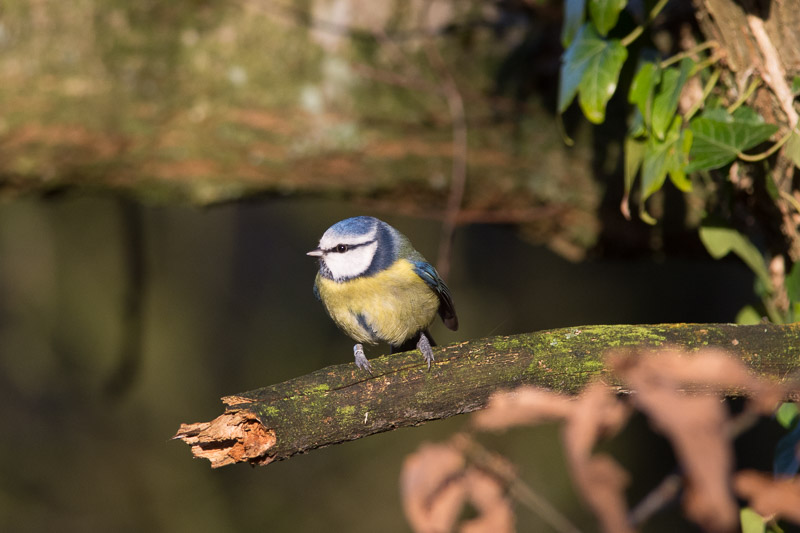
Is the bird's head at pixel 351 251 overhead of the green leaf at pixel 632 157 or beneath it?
beneath

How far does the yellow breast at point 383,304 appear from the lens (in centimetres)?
221

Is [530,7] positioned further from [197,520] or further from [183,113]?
[197,520]

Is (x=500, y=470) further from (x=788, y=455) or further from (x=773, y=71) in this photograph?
(x=773, y=71)

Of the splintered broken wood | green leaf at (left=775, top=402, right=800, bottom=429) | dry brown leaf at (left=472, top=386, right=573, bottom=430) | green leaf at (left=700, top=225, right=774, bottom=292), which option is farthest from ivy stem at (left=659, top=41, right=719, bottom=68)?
dry brown leaf at (left=472, top=386, right=573, bottom=430)

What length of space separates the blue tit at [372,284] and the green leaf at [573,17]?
779 millimetres

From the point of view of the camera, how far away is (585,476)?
552mm

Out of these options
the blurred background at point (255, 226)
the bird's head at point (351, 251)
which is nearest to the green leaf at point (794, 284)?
the blurred background at point (255, 226)

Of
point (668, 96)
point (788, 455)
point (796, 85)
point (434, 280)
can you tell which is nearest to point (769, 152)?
point (796, 85)

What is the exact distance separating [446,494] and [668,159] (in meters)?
1.30

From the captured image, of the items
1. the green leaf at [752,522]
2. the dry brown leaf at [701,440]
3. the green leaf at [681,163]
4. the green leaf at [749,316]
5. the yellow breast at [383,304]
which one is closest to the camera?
the dry brown leaf at [701,440]

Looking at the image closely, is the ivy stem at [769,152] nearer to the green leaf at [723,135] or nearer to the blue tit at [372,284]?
the green leaf at [723,135]

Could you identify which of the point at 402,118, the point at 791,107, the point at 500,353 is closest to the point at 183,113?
the point at 402,118

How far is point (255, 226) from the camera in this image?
434 centimetres

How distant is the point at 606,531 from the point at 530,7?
250 centimetres
